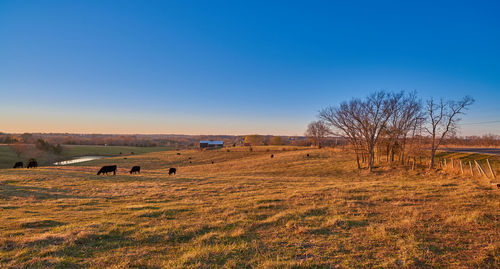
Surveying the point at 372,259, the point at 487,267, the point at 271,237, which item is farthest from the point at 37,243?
the point at 487,267

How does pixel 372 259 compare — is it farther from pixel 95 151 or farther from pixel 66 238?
pixel 95 151

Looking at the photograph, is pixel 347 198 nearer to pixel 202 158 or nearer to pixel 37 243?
pixel 37 243

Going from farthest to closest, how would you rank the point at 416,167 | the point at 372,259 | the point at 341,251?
the point at 416,167
the point at 341,251
the point at 372,259

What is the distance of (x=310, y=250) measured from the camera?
5.81 meters

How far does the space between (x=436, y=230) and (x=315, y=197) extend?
234 inches

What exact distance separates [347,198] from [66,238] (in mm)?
12340

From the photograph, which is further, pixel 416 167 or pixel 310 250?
pixel 416 167

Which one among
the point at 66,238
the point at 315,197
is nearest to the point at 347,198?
the point at 315,197

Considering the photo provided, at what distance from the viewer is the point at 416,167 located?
1080 inches

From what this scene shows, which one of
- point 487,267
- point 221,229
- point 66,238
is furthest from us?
point 221,229

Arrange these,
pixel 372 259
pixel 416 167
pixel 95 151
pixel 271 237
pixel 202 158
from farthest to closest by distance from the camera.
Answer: pixel 95 151
pixel 202 158
pixel 416 167
pixel 271 237
pixel 372 259

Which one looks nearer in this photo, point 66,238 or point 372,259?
point 372,259

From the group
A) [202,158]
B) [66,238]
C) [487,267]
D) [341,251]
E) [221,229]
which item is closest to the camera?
[487,267]

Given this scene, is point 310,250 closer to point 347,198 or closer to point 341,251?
point 341,251
